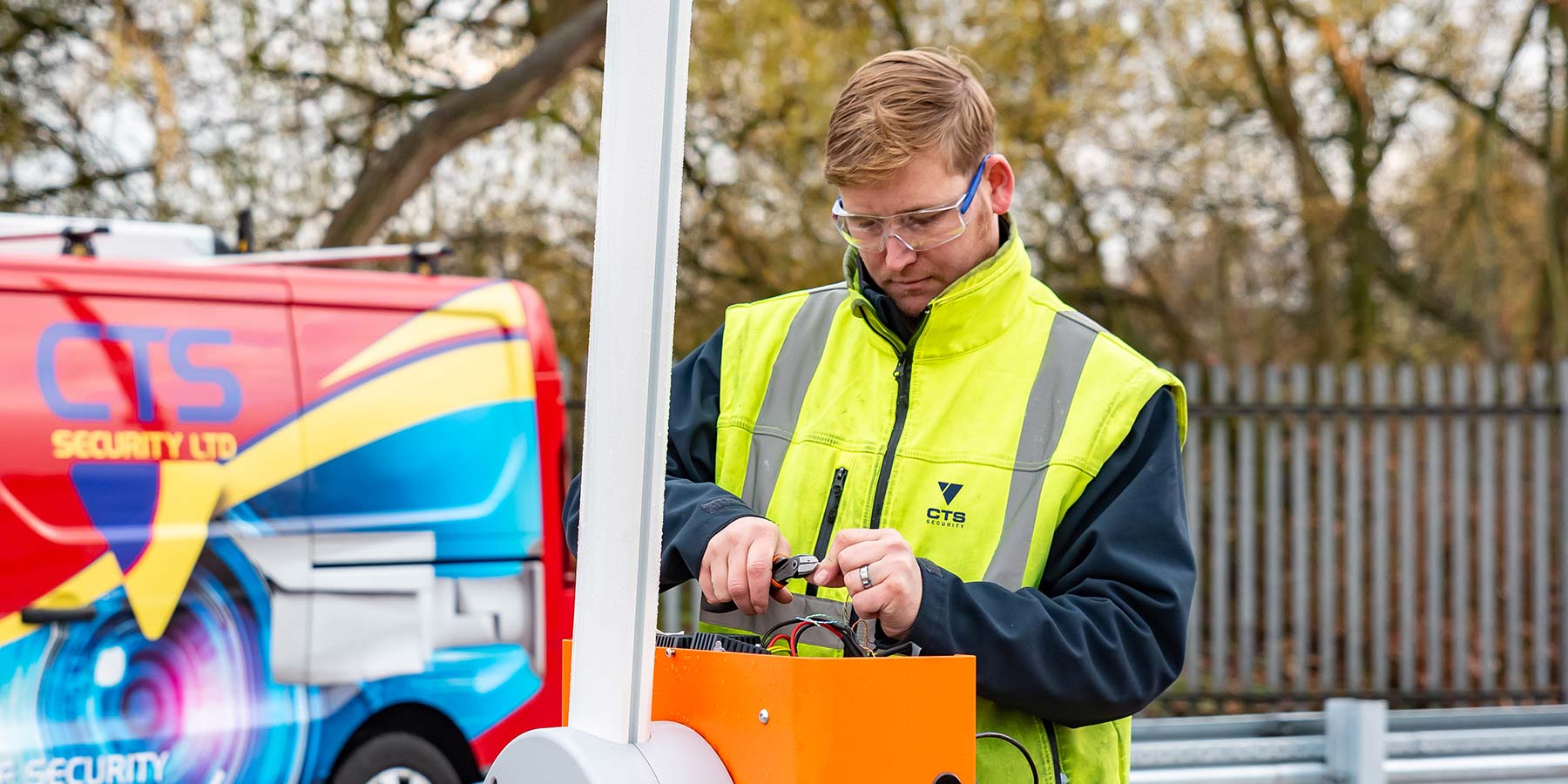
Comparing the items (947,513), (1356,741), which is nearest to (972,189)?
(947,513)

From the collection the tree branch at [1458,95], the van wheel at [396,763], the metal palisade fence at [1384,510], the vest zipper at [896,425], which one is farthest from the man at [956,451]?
the tree branch at [1458,95]

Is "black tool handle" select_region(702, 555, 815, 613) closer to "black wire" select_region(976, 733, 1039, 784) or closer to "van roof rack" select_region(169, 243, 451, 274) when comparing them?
"black wire" select_region(976, 733, 1039, 784)

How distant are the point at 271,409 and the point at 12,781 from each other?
4.02 ft

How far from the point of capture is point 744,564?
4.69 feet

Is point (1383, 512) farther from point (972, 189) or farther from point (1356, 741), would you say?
point (972, 189)

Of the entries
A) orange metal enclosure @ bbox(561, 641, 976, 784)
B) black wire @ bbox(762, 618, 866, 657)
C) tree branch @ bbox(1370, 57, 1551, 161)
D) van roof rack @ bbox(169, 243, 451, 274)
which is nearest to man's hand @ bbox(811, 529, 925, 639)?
black wire @ bbox(762, 618, 866, 657)

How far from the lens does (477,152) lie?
29.3 ft

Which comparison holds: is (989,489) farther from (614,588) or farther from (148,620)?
(148,620)

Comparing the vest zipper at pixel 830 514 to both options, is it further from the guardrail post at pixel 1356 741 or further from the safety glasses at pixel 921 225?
the guardrail post at pixel 1356 741

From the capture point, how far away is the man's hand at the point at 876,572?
1.36 meters

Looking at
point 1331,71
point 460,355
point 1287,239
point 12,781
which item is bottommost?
point 12,781

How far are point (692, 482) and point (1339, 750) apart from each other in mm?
1902

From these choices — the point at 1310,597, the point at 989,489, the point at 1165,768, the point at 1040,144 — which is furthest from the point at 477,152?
the point at 989,489

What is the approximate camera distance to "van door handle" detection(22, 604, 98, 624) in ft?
13.4
